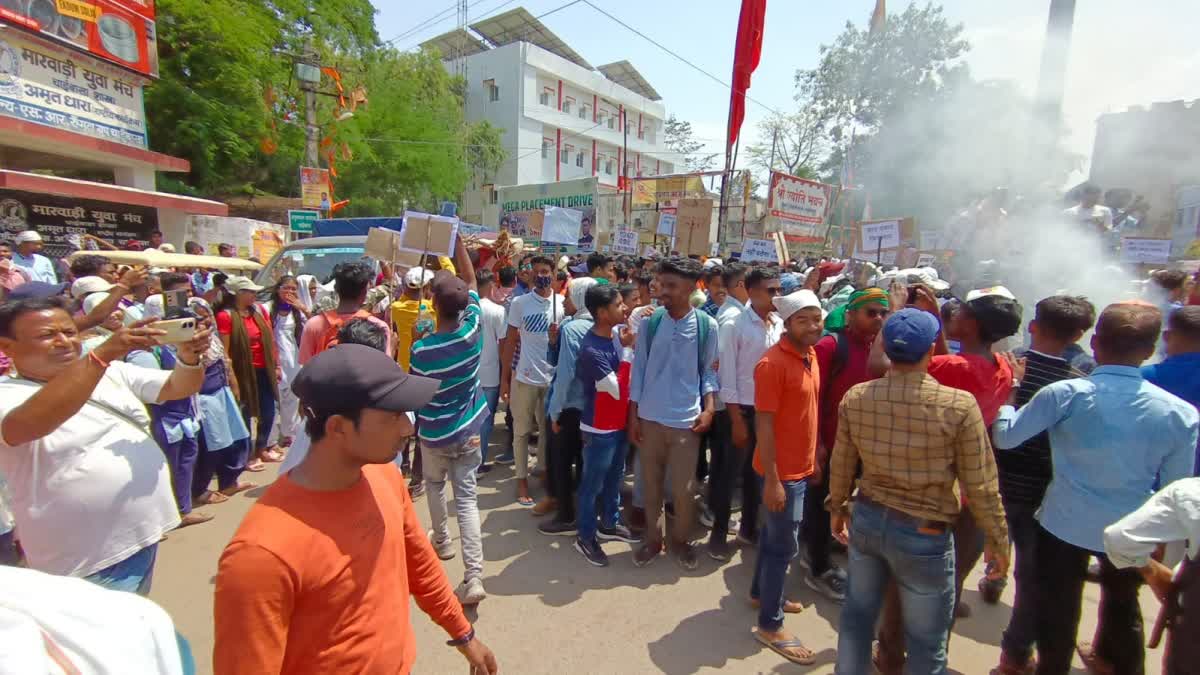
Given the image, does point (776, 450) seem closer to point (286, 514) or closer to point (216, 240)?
point (286, 514)

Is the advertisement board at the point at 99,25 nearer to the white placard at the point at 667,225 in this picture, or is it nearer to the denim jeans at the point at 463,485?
the white placard at the point at 667,225

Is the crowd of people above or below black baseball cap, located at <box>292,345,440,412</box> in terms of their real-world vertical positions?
below

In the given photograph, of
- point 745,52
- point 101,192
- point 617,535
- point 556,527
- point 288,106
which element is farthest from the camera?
point 288,106

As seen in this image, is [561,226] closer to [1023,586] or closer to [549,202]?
[1023,586]

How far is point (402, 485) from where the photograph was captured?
168cm

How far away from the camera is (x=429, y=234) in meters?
3.74

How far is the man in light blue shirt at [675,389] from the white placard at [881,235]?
550 cm

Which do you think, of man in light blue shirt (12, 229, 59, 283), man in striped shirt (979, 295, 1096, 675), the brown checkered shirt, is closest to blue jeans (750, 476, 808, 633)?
the brown checkered shirt

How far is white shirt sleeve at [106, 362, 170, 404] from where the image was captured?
2205mm

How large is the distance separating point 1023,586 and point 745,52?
369 inches

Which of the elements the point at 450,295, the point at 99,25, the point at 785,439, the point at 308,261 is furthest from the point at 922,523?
the point at 99,25

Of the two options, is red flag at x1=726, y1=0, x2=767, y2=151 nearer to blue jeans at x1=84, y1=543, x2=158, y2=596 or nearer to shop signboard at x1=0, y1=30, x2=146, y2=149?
blue jeans at x1=84, y1=543, x2=158, y2=596

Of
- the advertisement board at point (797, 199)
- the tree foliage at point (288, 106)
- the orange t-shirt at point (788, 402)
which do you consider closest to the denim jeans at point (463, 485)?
the orange t-shirt at point (788, 402)

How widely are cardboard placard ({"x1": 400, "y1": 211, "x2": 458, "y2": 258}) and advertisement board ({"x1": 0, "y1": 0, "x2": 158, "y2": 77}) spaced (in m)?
12.7
